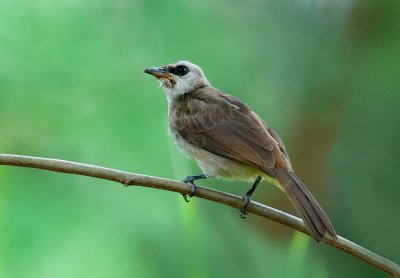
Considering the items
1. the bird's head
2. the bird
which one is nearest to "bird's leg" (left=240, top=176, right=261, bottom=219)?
the bird

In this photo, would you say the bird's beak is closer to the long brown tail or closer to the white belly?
the white belly

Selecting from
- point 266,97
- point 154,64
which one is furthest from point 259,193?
point 154,64

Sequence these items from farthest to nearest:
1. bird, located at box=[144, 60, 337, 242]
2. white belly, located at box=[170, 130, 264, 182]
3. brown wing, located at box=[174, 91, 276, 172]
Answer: white belly, located at box=[170, 130, 264, 182], brown wing, located at box=[174, 91, 276, 172], bird, located at box=[144, 60, 337, 242]

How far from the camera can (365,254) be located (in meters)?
2.12

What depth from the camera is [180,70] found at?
3.75m

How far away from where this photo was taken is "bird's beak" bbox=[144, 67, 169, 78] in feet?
11.5

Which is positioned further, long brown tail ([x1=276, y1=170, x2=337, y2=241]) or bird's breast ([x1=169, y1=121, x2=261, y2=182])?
bird's breast ([x1=169, y1=121, x2=261, y2=182])

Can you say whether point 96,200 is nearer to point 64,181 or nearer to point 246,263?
point 64,181

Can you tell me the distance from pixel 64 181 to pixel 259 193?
109 centimetres

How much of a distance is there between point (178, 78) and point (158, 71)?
0.16 m

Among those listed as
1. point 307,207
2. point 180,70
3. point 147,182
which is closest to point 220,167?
point 307,207

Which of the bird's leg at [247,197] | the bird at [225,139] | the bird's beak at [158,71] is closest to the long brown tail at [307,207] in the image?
the bird at [225,139]

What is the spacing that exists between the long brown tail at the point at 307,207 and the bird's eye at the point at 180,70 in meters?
1.03

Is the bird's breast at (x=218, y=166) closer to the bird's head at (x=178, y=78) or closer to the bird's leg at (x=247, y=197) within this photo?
the bird's leg at (x=247, y=197)
